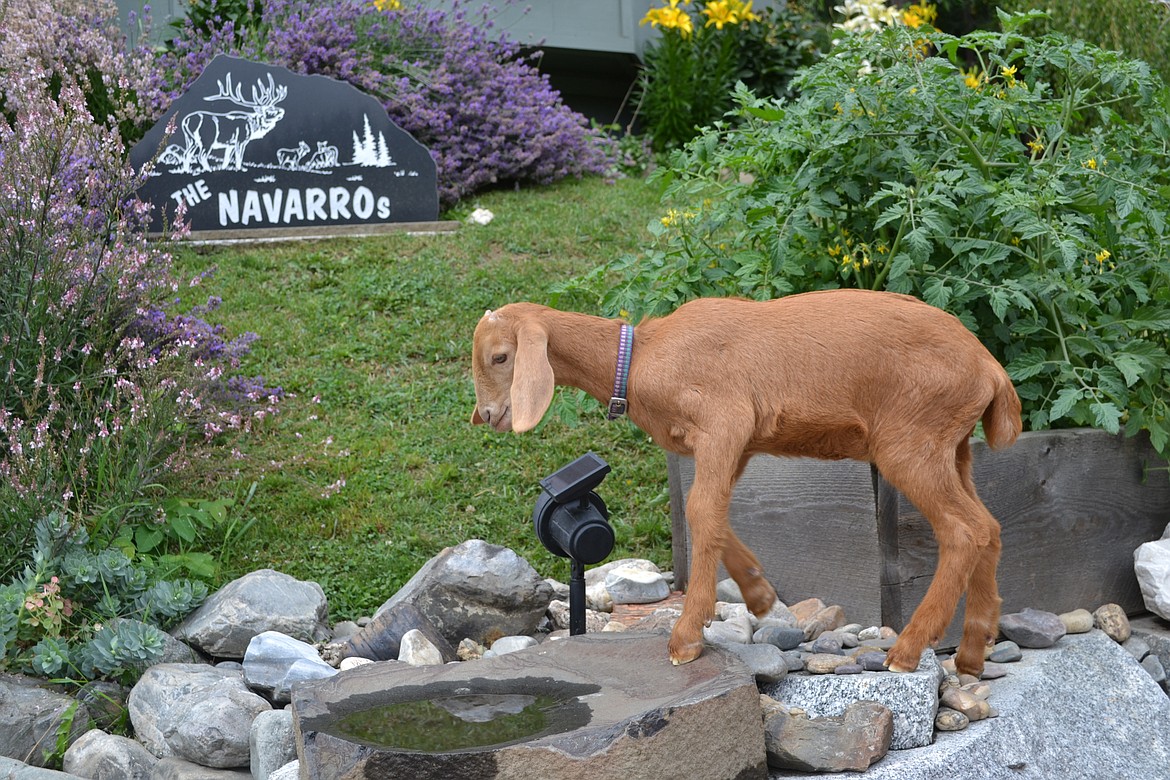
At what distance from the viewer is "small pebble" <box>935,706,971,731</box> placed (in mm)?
3272

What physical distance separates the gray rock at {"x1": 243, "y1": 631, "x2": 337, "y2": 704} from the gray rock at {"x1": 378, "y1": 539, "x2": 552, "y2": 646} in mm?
Answer: 396

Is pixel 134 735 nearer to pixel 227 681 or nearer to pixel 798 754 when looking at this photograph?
Answer: pixel 227 681

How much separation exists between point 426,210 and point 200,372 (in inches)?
121

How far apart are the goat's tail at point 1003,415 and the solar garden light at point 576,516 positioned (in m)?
1.13

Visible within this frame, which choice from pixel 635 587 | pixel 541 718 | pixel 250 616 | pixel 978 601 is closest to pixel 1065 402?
pixel 978 601

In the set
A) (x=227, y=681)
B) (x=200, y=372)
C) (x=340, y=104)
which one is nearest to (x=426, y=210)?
(x=340, y=104)

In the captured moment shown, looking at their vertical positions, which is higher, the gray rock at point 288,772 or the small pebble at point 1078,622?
the gray rock at point 288,772

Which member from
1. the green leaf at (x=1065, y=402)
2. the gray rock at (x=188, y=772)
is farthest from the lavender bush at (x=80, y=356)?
the green leaf at (x=1065, y=402)

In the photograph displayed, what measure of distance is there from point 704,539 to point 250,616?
1914 mm

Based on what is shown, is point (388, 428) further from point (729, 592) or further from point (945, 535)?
point (945, 535)

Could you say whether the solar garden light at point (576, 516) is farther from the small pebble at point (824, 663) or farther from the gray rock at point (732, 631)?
the small pebble at point (824, 663)

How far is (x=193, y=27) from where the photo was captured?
8422mm

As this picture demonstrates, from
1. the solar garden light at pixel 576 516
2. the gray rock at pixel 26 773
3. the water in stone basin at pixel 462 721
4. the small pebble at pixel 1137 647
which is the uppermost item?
the solar garden light at pixel 576 516

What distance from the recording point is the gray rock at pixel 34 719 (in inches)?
143
